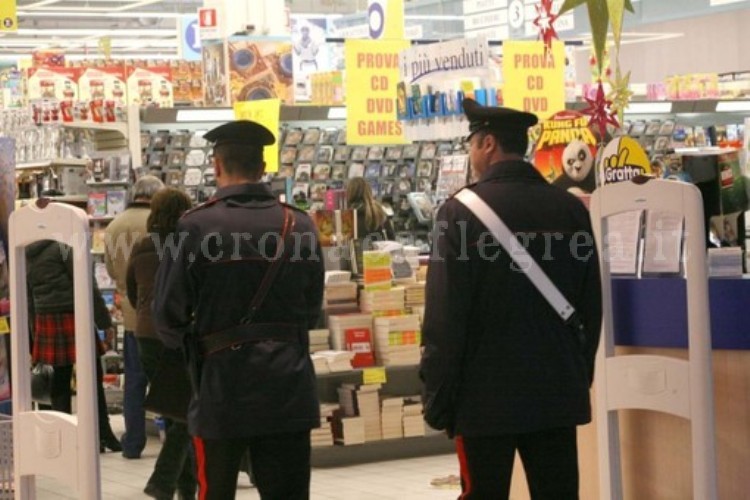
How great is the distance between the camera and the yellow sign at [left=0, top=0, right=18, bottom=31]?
52.3ft

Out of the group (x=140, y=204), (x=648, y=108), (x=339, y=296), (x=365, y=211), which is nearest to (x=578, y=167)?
(x=339, y=296)

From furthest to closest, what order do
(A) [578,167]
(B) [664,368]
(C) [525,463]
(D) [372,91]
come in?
(D) [372,91]
(A) [578,167]
(B) [664,368]
(C) [525,463]

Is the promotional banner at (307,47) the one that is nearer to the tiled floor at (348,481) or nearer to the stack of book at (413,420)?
the stack of book at (413,420)

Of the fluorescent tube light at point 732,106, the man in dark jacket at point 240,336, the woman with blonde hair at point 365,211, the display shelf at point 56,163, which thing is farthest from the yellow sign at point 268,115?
the fluorescent tube light at point 732,106

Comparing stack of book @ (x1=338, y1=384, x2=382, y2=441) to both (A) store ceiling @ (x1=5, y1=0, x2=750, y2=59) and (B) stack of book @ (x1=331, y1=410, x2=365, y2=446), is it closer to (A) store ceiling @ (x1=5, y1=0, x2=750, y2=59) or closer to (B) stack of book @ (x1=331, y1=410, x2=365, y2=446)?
(B) stack of book @ (x1=331, y1=410, x2=365, y2=446)

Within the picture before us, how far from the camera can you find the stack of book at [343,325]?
8.94 m

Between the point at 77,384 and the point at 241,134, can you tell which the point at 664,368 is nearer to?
the point at 241,134

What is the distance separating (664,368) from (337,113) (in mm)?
9150

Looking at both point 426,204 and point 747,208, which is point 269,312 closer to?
point 747,208

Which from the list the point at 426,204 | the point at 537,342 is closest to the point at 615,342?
the point at 537,342

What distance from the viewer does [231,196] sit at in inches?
182

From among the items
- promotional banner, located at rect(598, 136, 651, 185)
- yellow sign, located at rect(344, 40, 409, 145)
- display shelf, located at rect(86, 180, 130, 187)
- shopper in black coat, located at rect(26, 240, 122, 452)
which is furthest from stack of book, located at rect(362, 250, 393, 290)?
promotional banner, located at rect(598, 136, 651, 185)

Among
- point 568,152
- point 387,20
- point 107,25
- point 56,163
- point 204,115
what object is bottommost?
point 568,152

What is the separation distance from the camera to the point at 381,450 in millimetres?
8992
